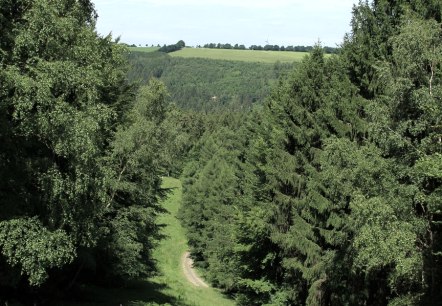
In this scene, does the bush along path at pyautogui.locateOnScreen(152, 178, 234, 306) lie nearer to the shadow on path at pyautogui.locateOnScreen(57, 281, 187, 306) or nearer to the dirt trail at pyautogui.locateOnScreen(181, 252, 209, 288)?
the dirt trail at pyautogui.locateOnScreen(181, 252, 209, 288)

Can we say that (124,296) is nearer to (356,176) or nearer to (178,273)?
(356,176)

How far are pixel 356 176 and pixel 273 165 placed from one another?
951 cm

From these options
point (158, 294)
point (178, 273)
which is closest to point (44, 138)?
point (158, 294)

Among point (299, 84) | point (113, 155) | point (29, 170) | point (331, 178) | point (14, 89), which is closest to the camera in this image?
point (14, 89)

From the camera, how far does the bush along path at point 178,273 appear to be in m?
32.2

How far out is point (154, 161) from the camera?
26.6m

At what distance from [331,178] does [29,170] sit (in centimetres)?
1137

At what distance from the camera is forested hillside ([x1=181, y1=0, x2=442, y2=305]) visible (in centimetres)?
1652

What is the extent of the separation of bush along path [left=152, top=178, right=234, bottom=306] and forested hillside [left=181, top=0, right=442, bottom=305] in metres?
3.57

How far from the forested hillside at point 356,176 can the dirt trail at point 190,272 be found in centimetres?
1196

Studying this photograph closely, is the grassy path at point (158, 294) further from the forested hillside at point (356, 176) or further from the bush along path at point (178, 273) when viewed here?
the forested hillside at point (356, 176)

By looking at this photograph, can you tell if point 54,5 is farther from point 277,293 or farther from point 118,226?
point 277,293

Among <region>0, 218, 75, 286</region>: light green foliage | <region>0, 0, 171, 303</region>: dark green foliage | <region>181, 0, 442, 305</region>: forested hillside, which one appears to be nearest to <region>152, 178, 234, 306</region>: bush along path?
<region>181, 0, 442, 305</region>: forested hillside

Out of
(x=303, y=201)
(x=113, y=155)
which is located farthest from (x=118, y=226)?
(x=303, y=201)
